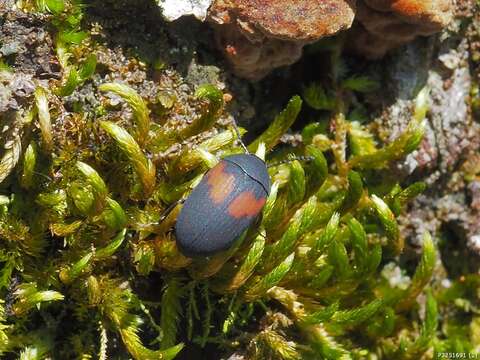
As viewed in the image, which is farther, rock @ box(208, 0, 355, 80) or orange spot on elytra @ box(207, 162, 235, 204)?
rock @ box(208, 0, 355, 80)

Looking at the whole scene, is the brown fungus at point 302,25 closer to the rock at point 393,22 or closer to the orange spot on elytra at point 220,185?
the rock at point 393,22

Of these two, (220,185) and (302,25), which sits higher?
(302,25)

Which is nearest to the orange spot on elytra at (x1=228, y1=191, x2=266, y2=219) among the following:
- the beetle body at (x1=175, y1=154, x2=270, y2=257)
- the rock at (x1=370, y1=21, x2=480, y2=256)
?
the beetle body at (x1=175, y1=154, x2=270, y2=257)

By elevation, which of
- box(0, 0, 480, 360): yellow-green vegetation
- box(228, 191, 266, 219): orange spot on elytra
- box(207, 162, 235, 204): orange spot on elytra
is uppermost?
box(207, 162, 235, 204): orange spot on elytra

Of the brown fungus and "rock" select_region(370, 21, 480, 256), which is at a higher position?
the brown fungus

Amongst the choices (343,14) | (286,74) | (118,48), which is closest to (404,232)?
(286,74)

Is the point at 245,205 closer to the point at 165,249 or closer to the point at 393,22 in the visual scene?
A: the point at 165,249

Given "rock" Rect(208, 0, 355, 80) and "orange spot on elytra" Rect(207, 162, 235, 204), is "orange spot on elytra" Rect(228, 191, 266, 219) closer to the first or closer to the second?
"orange spot on elytra" Rect(207, 162, 235, 204)

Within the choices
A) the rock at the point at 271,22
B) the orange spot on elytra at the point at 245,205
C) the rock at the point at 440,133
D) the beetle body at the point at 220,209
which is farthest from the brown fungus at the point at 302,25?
the orange spot on elytra at the point at 245,205

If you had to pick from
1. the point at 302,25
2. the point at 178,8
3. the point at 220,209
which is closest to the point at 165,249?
the point at 220,209
